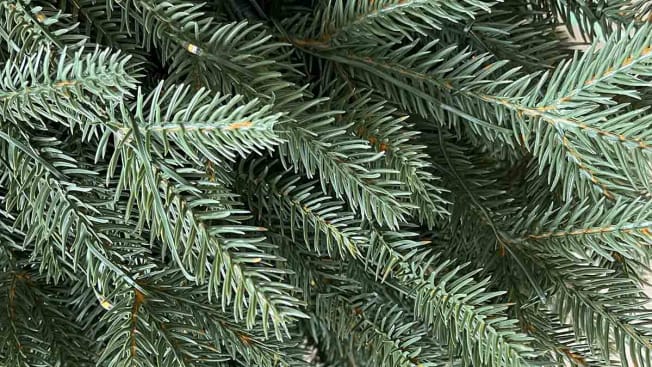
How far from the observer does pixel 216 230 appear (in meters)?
0.20

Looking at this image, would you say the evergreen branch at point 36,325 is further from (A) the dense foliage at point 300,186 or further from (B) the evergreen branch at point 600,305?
(B) the evergreen branch at point 600,305

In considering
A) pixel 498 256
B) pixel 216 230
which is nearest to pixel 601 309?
pixel 498 256

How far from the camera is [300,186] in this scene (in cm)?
27

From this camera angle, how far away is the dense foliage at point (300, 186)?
20cm

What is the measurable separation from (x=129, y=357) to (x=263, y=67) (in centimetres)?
10

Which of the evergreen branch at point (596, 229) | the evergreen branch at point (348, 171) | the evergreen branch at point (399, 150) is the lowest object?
the evergreen branch at point (348, 171)

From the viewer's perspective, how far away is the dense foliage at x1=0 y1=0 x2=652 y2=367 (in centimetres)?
20

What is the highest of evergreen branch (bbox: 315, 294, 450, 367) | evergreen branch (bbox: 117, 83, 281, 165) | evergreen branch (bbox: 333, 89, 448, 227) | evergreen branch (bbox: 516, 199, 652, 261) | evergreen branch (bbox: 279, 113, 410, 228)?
evergreen branch (bbox: 516, 199, 652, 261)

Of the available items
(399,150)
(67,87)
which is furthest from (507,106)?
(67,87)

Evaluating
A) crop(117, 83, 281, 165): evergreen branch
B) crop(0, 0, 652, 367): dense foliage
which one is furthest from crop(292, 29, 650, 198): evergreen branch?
crop(117, 83, 281, 165): evergreen branch

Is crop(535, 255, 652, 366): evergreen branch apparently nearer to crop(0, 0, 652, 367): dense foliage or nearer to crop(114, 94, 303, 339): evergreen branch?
crop(0, 0, 652, 367): dense foliage

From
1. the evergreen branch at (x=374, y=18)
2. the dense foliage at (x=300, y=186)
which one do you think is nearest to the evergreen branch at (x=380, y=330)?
the dense foliage at (x=300, y=186)

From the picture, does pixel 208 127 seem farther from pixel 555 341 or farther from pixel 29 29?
pixel 555 341

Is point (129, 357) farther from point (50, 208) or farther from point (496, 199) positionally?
point (496, 199)
